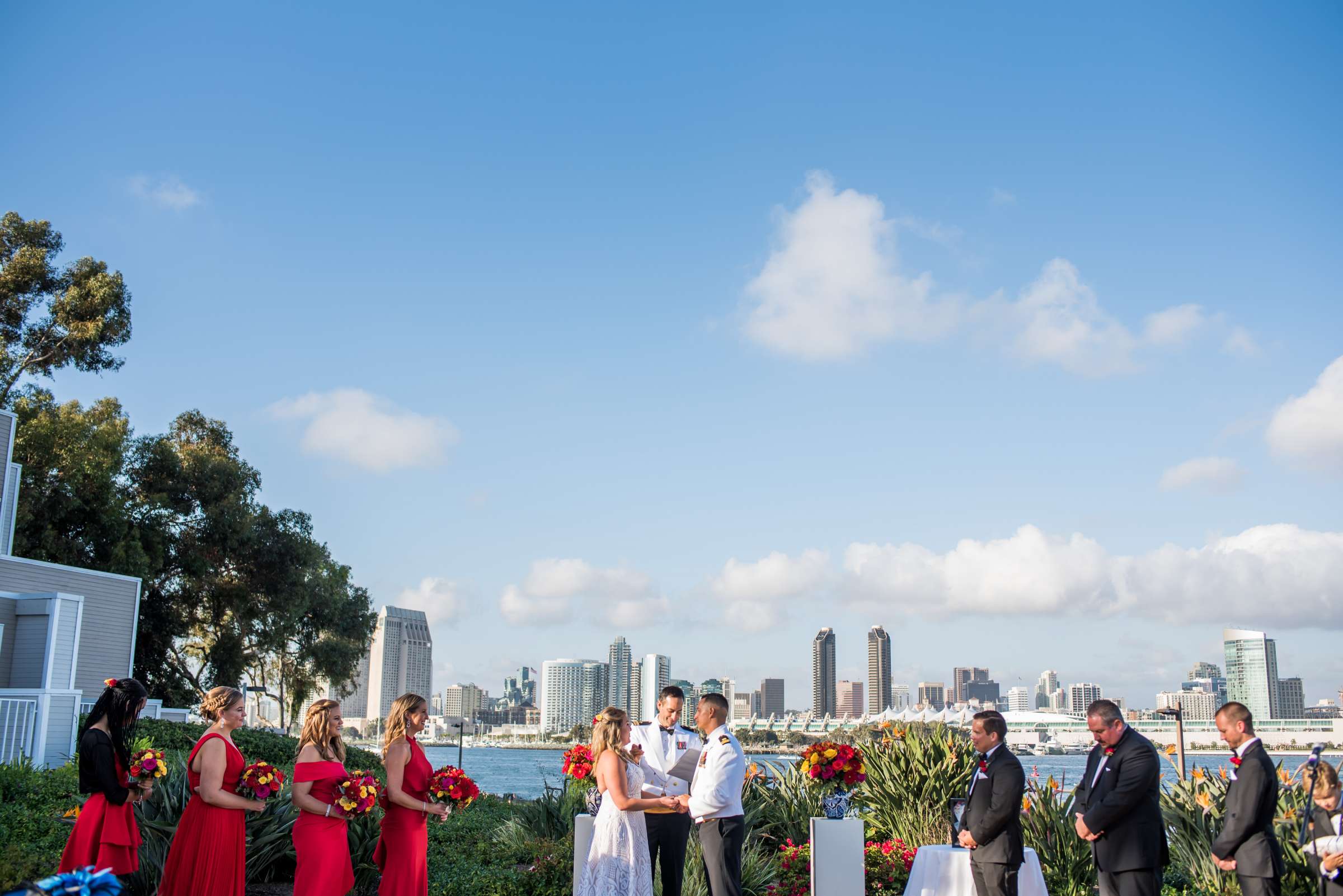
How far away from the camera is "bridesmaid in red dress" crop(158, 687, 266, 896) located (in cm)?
713

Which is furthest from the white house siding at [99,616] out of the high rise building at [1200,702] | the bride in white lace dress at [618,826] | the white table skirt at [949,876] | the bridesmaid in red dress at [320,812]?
the high rise building at [1200,702]

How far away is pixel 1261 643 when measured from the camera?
44844 mm

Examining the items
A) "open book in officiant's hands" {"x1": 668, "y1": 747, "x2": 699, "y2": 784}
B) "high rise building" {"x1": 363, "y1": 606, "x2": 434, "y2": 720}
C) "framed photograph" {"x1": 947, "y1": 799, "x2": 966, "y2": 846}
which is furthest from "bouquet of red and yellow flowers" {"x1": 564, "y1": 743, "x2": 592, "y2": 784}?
"high rise building" {"x1": 363, "y1": 606, "x2": 434, "y2": 720}

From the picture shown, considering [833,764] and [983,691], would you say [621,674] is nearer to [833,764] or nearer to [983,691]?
[983,691]

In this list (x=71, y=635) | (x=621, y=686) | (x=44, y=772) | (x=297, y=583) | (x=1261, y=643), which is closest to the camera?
(x=44, y=772)

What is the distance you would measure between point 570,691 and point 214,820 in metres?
157

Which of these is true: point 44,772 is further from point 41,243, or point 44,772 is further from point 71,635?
point 41,243

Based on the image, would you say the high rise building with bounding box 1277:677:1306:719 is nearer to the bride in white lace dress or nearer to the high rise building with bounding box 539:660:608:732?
the bride in white lace dress

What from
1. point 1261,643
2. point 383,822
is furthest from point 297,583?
point 1261,643

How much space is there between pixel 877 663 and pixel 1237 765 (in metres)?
115

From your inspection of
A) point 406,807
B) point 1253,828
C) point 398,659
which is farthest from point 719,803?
point 398,659

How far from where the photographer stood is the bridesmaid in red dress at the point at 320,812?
7.07 meters

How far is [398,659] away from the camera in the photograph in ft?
378

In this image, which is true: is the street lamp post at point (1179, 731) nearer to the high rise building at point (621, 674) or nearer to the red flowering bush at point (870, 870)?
the red flowering bush at point (870, 870)
